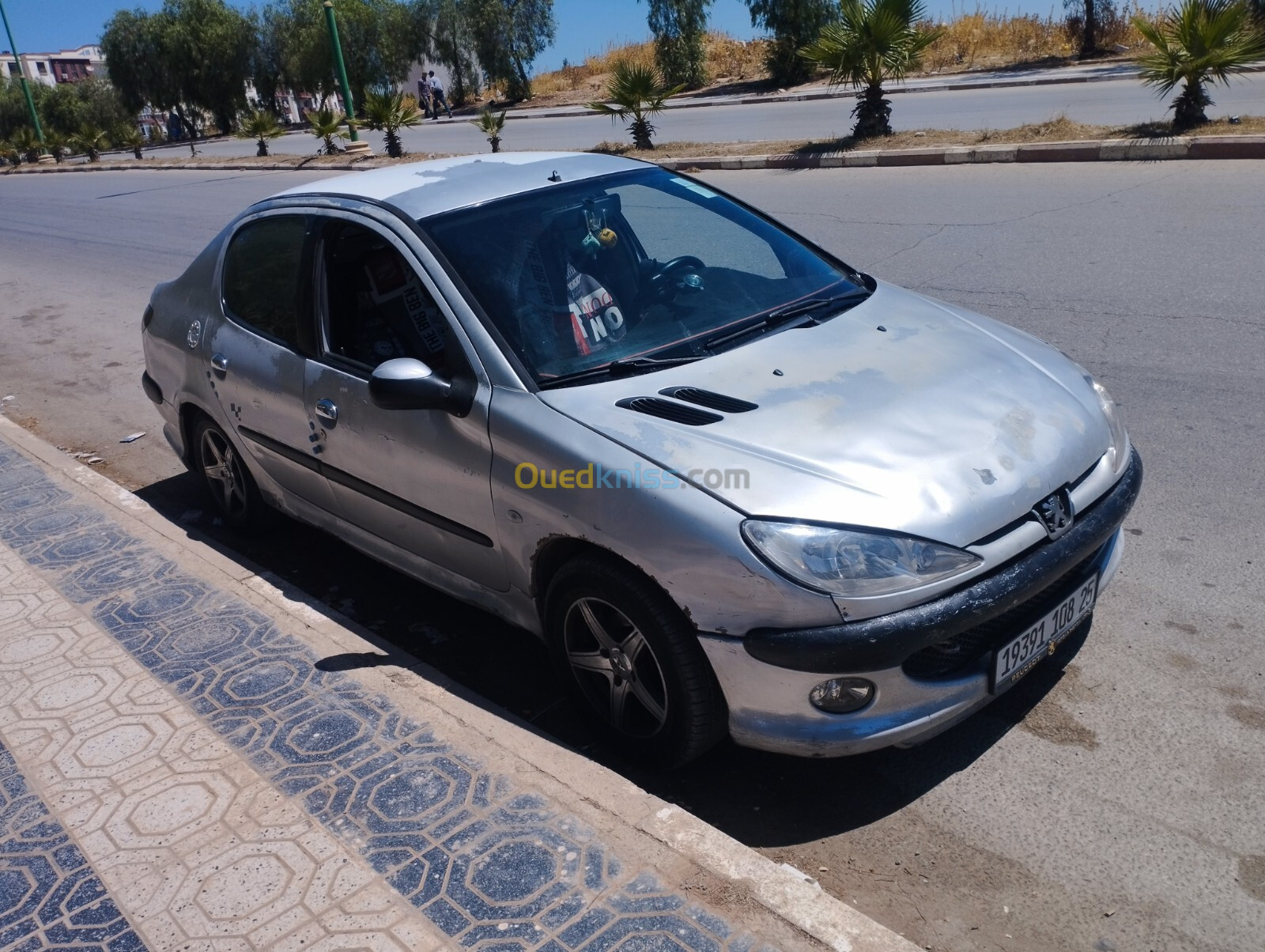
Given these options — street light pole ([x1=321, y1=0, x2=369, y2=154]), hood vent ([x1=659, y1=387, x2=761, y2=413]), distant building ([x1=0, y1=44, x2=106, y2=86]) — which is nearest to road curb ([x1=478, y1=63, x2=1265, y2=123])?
street light pole ([x1=321, y1=0, x2=369, y2=154])

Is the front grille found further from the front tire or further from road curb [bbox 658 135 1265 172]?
road curb [bbox 658 135 1265 172]

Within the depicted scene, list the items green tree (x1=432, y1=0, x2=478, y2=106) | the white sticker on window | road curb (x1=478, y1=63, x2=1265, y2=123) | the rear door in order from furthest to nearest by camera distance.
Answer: green tree (x1=432, y1=0, x2=478, y2=106) → road curb (x1=478, y1=63, x2=1265, y2=123) → the white sticker on window → the rear door

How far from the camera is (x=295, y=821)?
2.98 metres

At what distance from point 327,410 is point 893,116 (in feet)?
55.7

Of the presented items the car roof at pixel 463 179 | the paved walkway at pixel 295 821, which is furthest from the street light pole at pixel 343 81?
the paved walkway at pixel 295 821

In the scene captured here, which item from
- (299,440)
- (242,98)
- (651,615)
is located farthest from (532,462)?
(242,98)

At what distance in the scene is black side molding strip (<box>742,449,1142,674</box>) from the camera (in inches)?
106

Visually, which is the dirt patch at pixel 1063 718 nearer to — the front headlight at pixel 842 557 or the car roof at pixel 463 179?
the front headlight at pixel 842 557

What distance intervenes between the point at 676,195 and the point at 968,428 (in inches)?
74.8

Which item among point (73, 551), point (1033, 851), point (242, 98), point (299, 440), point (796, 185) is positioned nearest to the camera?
point (1033, 851)

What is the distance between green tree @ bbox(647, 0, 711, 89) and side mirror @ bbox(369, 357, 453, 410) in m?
33.7

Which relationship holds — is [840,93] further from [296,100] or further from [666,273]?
[296,100]

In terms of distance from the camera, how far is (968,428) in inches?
121

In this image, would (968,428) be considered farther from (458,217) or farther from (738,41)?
(738,41)
